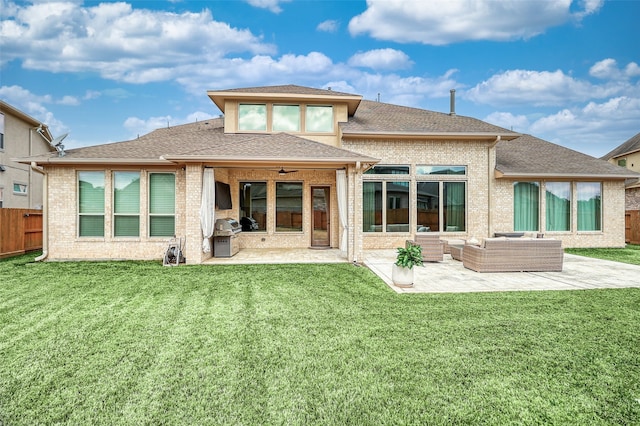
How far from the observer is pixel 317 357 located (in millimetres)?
3404

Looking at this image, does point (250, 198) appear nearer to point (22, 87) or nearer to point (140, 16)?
point (140, 16)

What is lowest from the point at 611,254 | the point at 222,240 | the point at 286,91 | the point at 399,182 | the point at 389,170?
the point at 611,254

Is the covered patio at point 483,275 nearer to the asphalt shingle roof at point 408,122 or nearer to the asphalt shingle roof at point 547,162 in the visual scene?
Result: the asphalt shingle roof at point 547,162

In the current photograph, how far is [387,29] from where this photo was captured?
1833 centimetres

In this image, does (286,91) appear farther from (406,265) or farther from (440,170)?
(406,265)

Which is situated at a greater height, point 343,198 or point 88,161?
point 88,161

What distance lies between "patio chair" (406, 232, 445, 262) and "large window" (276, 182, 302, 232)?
5.08 metres

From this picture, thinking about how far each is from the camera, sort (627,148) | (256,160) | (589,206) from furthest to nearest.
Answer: (627,148) → (589,206) → (256,160)

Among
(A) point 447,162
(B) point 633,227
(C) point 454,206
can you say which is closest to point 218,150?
(A) point 447,162

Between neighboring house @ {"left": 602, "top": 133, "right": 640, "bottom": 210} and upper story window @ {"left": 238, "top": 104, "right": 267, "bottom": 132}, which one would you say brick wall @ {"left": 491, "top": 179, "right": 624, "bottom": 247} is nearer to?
neighboring house @ {"left": 602, "top": 133, "right": 640, "bottom": 210}

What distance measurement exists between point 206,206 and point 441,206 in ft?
28.1

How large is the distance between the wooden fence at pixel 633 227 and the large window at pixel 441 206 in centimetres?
850

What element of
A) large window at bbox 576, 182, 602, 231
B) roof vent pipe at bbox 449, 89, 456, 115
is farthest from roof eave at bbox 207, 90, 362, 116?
large window at bbox 576, 182, 602, 231

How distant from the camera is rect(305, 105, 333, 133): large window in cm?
1226
